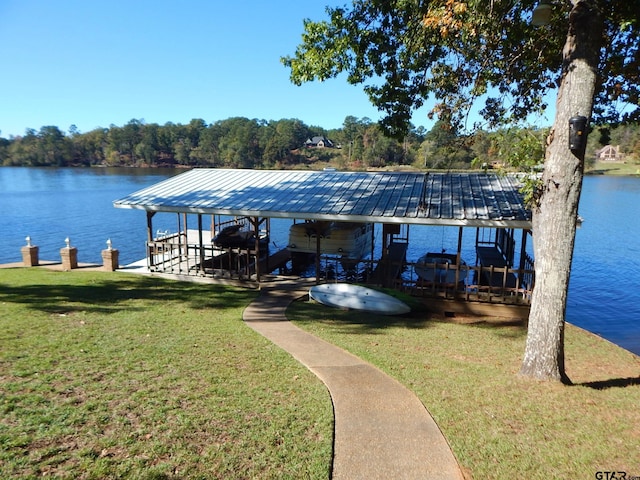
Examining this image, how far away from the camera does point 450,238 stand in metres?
32.8

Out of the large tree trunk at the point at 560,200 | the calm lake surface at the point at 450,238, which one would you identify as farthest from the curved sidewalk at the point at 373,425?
the calm lake surface at the point at 450,238

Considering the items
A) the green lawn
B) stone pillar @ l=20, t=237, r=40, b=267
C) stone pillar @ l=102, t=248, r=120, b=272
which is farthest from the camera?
stone pillar @ l=20, t=237, r=40, b=267

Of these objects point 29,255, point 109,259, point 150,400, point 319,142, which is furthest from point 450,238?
point 319,142

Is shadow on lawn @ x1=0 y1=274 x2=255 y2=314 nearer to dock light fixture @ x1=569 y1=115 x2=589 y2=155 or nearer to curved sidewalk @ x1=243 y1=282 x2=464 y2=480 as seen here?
curved sidewalk @ x1=243 y1=282 x2=464 y2=480

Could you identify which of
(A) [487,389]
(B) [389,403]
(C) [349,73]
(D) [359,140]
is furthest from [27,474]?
(D) [359,140]

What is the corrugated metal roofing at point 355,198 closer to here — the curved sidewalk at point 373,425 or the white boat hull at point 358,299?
the white boat hull at point 358,299

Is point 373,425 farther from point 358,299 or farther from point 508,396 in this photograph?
point 358,299

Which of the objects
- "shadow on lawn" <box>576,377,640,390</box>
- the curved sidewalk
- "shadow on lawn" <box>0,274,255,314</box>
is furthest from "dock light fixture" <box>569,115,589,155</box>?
"shadow on lawn" <box>0,274,255,314</box>

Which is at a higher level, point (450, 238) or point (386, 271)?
point (386, 271)

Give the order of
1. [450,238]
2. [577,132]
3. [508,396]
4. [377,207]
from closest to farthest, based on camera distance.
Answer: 1. [577,132]
2. [508,396]
3. [377,207]
4. [450,238]

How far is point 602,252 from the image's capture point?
92.3 feet

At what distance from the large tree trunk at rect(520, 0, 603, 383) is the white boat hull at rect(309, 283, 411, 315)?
5.20 metres

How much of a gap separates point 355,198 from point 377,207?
1225 millimetres

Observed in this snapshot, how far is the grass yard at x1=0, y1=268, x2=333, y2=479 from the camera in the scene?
14.5ft
